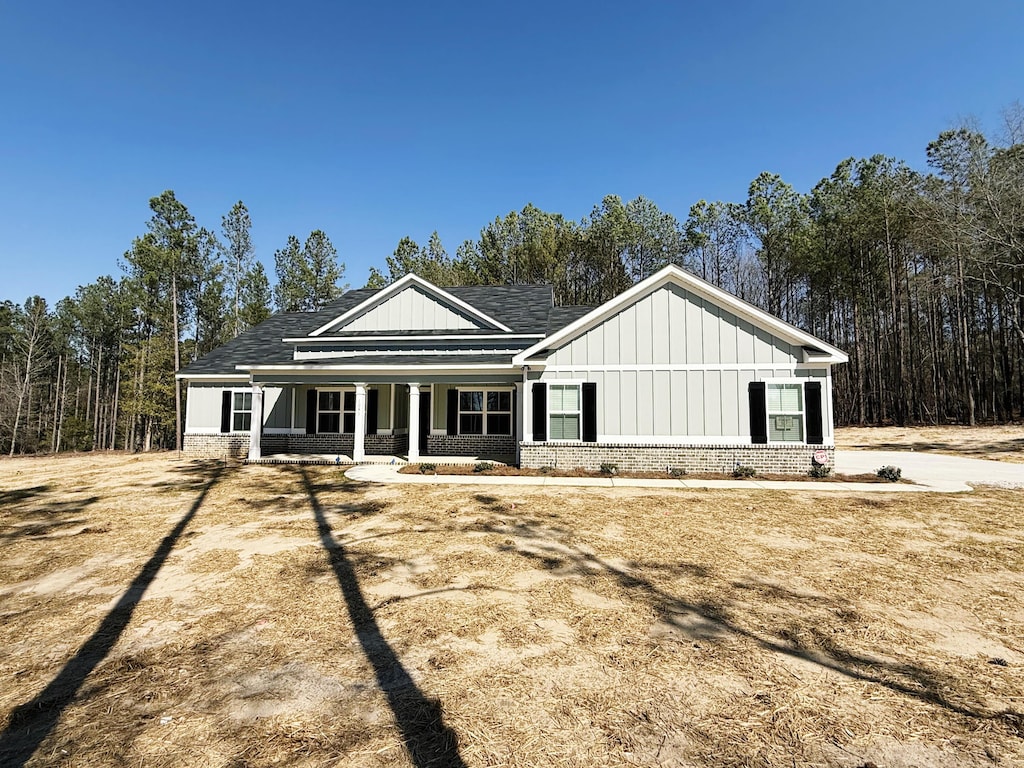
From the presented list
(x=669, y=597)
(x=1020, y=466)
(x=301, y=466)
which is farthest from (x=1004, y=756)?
(x=1020, y=466)

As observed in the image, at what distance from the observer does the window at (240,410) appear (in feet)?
61.9

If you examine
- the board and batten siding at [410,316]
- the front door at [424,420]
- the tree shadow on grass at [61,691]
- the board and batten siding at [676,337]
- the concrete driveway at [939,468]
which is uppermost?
the board and batten siding at [410,316]

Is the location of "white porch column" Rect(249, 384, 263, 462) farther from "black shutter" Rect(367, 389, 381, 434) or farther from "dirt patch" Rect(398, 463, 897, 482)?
"dirt patch" Rect(398, 463, 897, 482)

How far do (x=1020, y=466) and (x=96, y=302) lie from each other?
190 feet

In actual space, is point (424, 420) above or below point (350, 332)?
below

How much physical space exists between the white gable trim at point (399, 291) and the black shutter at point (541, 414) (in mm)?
4450

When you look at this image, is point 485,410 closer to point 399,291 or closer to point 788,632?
point 399,291

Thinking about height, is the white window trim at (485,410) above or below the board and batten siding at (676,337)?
below

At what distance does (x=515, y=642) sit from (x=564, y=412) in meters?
10.6

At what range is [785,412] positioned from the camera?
43.7 feet

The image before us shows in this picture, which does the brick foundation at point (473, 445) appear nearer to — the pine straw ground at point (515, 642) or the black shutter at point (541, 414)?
the black shutter at point (541, 414)

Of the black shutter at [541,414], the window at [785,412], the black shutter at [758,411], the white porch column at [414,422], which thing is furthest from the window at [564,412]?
the window at [785,412]

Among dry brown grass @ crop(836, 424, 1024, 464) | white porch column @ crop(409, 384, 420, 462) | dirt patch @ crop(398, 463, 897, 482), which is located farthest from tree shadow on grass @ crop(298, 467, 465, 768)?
dry brown grass @ crop(836, 424, 1024, 464)

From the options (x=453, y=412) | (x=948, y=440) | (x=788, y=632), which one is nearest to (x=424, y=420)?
(x=453, y=412)
